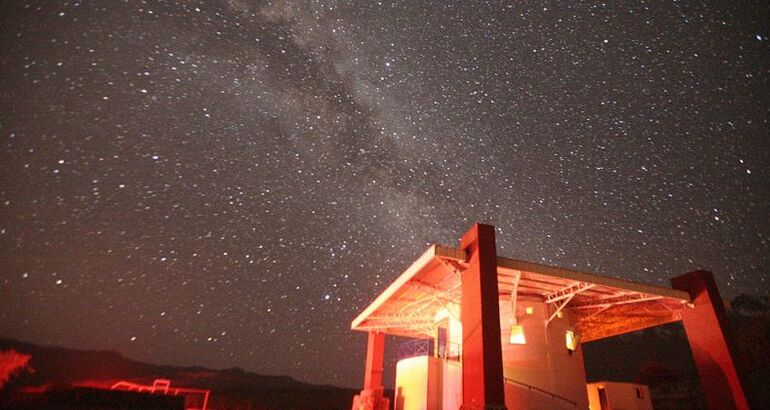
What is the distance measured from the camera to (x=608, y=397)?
22.5 metres

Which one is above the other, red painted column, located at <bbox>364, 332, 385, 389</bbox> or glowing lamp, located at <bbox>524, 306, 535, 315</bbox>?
glowing lamp, located at <bbox>524, 306, 535, 315</bbox>

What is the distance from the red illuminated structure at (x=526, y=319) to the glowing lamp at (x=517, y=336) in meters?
0.05

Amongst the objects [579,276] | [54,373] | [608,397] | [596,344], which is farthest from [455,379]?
[54,373]

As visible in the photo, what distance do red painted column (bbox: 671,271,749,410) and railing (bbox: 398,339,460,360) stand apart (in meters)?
11.0

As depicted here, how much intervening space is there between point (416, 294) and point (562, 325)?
760 cm

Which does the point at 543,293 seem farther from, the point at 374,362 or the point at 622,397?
the point at 374,362

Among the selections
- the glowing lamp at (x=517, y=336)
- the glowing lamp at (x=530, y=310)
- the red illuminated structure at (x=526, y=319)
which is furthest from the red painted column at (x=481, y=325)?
the glowing lamp at (x=530, y=310)

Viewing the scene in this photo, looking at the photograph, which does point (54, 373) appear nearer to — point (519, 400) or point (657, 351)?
point (519, 400)

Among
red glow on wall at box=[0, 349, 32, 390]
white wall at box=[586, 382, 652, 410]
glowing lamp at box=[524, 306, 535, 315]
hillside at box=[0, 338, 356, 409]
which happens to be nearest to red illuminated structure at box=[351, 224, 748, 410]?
glowing lamp at box=[524, 306, 535, 315]

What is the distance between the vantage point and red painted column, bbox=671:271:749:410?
17.6 meters

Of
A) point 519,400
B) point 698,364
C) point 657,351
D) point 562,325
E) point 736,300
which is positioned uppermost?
point 736,300

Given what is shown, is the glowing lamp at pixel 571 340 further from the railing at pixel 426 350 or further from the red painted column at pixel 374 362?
the red painted column at pixel 374 362

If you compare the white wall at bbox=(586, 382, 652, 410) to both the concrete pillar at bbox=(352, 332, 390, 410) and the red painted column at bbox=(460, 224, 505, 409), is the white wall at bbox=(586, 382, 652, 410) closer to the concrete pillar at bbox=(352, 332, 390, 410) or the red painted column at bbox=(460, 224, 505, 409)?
the concrete pillar at bbox=(352, 332, 390, 410)

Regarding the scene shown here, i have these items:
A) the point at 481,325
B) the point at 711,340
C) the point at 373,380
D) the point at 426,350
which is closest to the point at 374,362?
the point at 373,380
